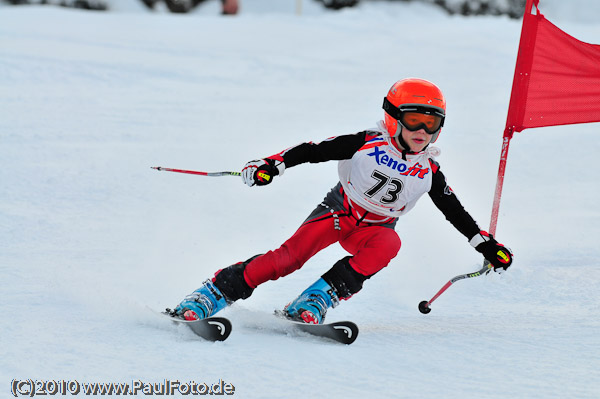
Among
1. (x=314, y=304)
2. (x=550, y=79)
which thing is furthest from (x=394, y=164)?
(x=550, y=79)

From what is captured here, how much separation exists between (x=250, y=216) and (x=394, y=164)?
241 centimetres

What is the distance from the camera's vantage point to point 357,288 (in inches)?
143

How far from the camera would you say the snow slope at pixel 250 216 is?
3.02 m

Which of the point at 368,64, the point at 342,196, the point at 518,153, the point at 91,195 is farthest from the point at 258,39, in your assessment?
the point at 342,196

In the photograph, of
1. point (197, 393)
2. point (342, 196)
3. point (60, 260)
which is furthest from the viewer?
point (60, 260)

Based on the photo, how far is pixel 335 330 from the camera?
3.33 metres

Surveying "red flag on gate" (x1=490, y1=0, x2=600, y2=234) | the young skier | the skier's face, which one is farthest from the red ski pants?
"red flag on gate" (x1=490, y1=0, x2=600, y2=234)

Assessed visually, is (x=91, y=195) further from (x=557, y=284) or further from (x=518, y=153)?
(x=518, y=153)

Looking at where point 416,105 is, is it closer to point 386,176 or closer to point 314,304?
point 386,176

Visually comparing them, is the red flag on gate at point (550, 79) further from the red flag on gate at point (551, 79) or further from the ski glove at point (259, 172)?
the ski glove at point (259, 172)

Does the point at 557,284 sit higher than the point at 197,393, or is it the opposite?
the point at 197,393

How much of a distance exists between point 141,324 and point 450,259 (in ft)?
8.28

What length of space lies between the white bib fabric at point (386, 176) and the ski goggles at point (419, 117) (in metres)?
0.13

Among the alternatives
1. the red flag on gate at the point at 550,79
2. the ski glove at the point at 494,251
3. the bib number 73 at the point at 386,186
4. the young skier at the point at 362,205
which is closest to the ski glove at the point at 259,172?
the young skier at the point at 362,205
